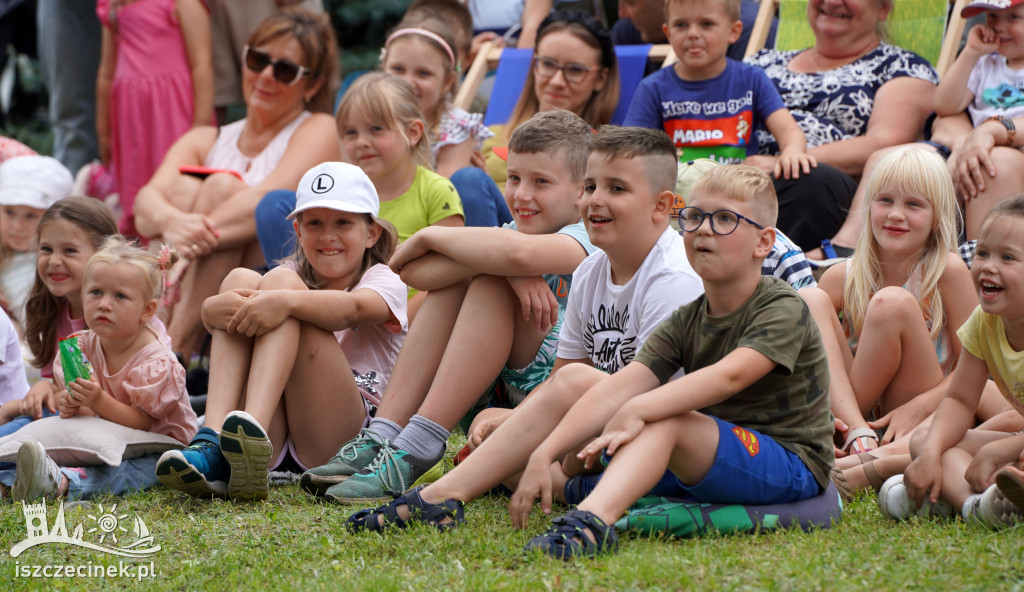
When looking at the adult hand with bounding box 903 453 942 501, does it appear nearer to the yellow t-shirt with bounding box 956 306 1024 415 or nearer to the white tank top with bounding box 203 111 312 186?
the yellow t-shirt with bounding box 956 306 1024 415

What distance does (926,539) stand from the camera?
253cm

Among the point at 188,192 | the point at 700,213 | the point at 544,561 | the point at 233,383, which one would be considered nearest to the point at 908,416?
the point at 700,213

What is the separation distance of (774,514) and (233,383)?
1.74 m

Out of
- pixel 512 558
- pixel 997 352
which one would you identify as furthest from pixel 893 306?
pixel 512 558

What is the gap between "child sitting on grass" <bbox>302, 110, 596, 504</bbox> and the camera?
10.7 ft

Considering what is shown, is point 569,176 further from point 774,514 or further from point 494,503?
point 774,514

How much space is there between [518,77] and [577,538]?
3924mm

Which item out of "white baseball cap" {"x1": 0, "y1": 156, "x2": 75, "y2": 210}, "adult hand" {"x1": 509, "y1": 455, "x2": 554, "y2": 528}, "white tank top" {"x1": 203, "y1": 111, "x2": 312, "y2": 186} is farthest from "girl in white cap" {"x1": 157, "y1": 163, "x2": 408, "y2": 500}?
"white baseball cap" {"x1": 0, "y1": 156, "x2": 75, "y2": 210}

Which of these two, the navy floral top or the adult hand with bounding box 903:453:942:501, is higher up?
the navy floral top

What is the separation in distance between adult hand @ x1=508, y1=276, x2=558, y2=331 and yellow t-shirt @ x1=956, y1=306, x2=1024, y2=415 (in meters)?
1.19

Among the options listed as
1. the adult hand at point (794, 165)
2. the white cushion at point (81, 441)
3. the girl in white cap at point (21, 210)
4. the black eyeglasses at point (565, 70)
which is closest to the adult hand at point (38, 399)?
the white cushion at point (81, 441)

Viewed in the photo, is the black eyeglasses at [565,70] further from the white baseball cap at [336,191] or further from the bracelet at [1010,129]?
the bracelet at [1010,129]

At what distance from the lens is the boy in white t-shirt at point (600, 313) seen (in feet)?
8.97

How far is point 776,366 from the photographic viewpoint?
2574mm
